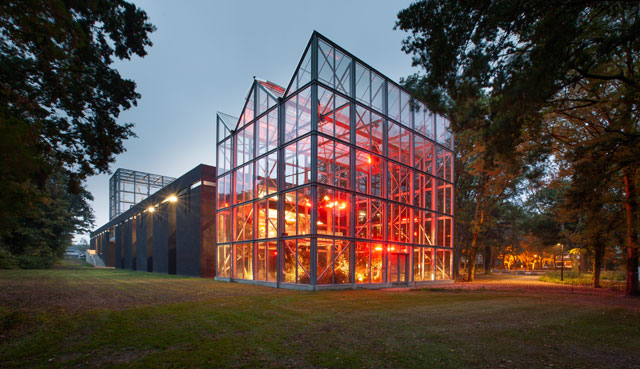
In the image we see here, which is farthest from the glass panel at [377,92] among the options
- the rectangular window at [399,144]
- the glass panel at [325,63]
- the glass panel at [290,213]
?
the glass panel at [290,213]

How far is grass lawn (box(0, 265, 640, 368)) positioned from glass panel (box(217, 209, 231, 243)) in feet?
38.6

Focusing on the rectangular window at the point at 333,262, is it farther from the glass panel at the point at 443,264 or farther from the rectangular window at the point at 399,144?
the glass panel at the point at 443,264

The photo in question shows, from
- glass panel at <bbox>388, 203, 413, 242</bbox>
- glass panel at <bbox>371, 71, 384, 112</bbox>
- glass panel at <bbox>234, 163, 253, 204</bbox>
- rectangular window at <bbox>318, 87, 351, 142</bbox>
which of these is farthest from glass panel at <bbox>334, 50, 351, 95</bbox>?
glass panel at <bbox>234, 163, 253, 204</bbox>

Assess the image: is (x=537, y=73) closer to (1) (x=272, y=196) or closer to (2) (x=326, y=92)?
(2) (x=326, y=92)

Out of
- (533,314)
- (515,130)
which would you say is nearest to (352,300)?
(533,314)

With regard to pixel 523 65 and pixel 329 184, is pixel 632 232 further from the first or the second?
pixel 329 184

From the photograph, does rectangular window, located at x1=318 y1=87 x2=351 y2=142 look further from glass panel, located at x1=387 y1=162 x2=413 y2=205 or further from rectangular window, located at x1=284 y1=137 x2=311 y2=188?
glass panel, located at x1=387 y1=162 x2=413 y2=205

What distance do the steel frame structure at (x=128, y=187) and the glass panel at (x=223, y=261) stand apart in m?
43.4

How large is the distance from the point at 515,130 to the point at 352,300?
7468 millimetres

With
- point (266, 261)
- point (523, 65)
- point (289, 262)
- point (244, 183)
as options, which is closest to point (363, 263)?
point (289, 262)

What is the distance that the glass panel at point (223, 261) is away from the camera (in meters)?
21.7

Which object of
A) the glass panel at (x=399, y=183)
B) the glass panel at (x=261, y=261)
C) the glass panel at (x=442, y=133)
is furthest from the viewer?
the glass panel at (x=442, y=133)

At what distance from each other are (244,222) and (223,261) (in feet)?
12.4

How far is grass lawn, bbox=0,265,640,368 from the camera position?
5.09m
